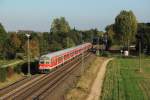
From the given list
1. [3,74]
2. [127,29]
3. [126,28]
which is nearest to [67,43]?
[126,28]

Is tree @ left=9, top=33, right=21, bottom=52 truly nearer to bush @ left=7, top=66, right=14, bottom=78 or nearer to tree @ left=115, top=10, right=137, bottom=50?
tree @ left=115, top=10, right=137, bottom=50

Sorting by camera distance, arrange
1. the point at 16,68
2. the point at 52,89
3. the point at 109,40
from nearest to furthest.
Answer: the point at 52,89, the point at 16,68, the point at 109,40

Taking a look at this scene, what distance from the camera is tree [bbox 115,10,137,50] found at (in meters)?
130

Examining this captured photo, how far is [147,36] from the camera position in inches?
4840

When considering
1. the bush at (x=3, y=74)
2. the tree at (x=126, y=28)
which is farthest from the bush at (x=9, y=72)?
the tree at (x=126, y=28)

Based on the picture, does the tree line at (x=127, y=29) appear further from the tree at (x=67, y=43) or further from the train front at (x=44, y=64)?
the train front at (x=44, y=64)

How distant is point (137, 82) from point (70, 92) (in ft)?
51.9

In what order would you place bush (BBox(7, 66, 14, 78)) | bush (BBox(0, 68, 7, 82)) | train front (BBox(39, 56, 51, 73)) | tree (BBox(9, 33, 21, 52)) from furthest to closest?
1. tree (BBox(9, 33, 21, 52))
2. train front (BBox(39, 56, 51, 73))
3. bush (BBox(7, 66, 14, 78))
4. bush (BBox(0, 68, 7, 82))

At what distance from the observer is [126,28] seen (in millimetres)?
131375

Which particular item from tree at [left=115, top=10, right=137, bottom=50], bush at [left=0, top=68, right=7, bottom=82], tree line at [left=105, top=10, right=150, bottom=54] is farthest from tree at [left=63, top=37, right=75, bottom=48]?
bush at [left=0, top=68, right=7, bottom=82]

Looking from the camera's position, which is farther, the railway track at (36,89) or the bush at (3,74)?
the bush at (3,74)

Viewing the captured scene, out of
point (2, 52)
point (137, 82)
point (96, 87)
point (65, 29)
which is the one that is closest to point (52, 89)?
point (96, 87)

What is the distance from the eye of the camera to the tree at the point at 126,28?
130m

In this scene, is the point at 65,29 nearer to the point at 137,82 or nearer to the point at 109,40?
the point at 109,40
